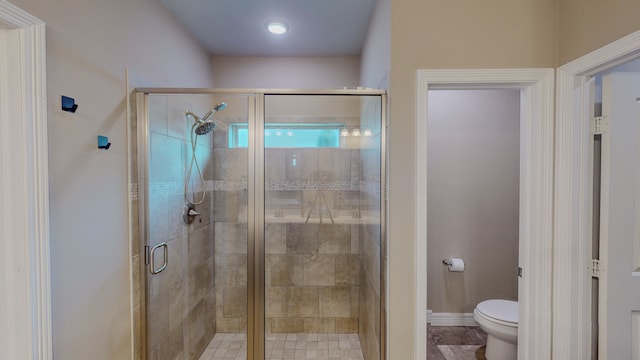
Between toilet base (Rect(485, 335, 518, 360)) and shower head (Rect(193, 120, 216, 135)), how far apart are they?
2.56 m

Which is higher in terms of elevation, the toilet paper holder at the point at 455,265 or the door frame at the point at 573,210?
the door frame at the point at 573,210

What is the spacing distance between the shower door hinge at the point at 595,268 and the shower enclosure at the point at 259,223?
3.36 feet

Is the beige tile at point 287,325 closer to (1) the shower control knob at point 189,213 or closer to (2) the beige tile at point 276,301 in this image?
(2) the beige tile at point 276,301

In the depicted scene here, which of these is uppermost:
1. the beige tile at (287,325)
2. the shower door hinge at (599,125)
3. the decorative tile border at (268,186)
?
the shower door hinge at (599,125)

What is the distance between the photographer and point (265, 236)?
1866mm

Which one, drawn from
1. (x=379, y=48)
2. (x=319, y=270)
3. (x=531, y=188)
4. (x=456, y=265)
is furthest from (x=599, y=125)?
(x=319, y=270)

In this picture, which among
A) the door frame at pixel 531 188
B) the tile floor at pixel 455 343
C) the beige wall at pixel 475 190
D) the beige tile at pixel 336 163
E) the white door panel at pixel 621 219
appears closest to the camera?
the white door panel at pixel 621 219

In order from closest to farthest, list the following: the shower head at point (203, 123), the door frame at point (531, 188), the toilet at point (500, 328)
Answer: the door frame at point (531, 188)
the shower head at point (203, 123)
the toilet at point (500, 328)

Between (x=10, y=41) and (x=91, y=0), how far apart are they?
0.47 metres

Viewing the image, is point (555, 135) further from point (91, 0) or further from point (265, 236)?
point (91, 0)

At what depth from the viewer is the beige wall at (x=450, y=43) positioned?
4.91 feet

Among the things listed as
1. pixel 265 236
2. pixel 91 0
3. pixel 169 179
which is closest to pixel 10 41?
pixel 91 0

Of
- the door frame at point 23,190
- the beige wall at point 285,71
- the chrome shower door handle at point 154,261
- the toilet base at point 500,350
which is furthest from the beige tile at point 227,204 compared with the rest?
the toilet base at point 500,350

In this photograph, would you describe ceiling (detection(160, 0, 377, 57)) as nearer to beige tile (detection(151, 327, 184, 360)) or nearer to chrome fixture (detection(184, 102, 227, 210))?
chrome fixture (detection(184, 102, 227, 210))
